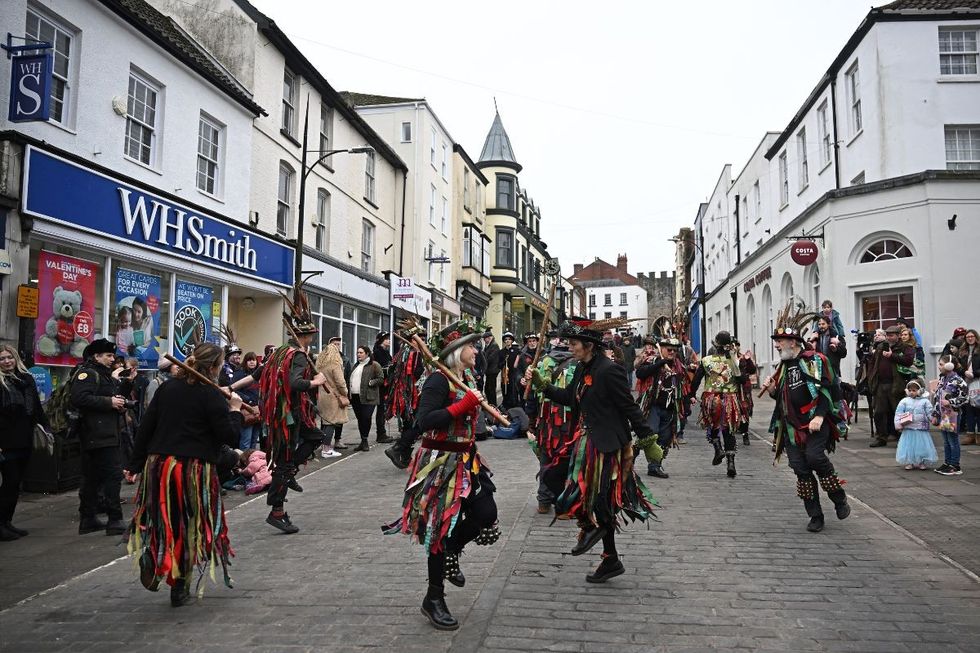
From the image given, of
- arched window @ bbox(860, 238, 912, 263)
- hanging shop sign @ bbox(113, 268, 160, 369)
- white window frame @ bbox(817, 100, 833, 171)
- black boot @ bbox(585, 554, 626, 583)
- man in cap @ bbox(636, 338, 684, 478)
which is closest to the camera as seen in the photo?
black boot @ bbox(585, 554, 626, 583)

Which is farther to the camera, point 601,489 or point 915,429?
point 915,429

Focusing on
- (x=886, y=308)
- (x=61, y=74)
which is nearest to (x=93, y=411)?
(x=61, y=74)

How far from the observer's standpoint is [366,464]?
10633 millimetres

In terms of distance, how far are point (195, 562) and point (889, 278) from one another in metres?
17.8

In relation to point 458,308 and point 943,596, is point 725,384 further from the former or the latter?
point 458,308

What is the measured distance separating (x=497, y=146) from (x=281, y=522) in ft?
122

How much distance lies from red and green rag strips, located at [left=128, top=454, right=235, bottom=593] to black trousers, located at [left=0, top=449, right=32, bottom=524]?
2.55 metres

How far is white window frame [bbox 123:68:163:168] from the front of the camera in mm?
12898

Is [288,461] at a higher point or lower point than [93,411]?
lower

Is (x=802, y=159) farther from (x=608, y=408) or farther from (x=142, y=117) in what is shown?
(x=608, y=408)

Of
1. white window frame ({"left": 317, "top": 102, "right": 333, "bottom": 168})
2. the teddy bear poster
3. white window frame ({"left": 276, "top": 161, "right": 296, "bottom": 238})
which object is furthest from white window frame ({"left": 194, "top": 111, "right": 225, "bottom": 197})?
white window frame ({"left": 317, "top": 102, "right": 333, "bottom": 168})

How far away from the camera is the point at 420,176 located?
94.0ft

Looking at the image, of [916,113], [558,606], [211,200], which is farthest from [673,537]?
[916,113]

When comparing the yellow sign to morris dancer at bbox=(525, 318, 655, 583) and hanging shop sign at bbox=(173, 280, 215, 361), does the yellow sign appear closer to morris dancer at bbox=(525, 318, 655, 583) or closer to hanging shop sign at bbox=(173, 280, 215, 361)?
hanging shop sign at bbox=(173, 280, 215, 361)
